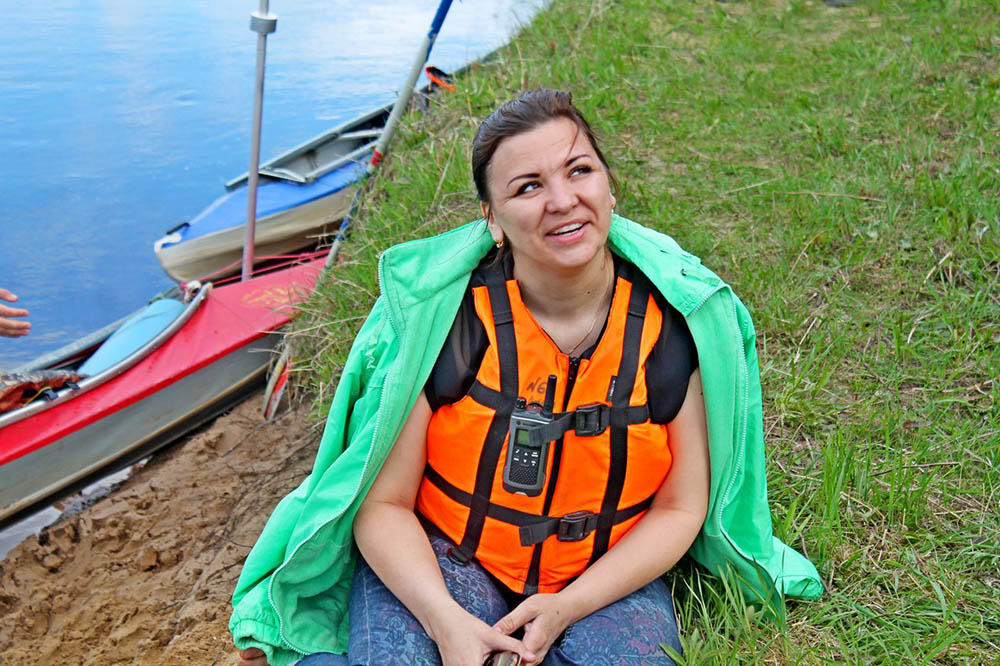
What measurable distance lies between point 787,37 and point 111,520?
18.2ft

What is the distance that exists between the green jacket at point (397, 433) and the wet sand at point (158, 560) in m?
0.93

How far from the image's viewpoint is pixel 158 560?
11.6 feet

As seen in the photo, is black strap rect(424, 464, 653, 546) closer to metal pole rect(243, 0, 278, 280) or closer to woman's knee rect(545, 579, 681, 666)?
woman's knee rect(545, 579, 681, 666)

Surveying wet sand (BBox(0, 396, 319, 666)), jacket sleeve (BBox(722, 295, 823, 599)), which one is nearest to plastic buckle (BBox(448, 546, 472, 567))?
jacket sleeve (BBox(722, 295, 823, 599))

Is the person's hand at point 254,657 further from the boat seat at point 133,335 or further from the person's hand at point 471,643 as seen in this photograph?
the boat seat at point 133,335

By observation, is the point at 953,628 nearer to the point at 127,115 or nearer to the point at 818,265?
the point at 818,265

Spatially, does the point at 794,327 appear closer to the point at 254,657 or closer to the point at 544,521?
the point at 544,521

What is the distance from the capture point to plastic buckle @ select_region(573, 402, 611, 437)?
179cm

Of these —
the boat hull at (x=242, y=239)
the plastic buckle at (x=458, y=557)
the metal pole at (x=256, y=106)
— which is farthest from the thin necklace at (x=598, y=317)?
the boat hull at (x=242, y=239)

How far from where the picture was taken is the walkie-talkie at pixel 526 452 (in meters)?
1.80

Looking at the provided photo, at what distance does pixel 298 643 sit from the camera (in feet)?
6.10

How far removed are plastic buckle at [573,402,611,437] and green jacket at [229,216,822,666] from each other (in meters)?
0.23

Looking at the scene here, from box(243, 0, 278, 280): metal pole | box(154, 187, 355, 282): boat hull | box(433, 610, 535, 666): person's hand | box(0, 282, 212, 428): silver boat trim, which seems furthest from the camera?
box(154, 187, 355, 282): boat hull

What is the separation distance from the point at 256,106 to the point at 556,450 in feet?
12.8
